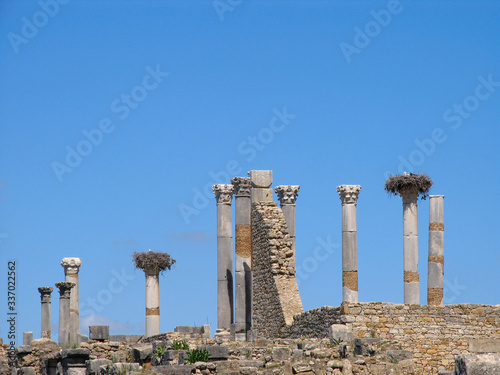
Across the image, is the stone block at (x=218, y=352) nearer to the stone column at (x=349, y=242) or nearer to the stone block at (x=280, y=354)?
the stone block at (x=280, y=354)

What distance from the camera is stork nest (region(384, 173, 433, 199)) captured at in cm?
3169

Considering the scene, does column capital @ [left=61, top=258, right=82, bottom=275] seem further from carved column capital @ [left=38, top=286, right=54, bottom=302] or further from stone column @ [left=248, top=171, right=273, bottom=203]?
stone column @ [left=248, top=171, right=273, bottom=203]

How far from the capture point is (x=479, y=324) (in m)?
25.3

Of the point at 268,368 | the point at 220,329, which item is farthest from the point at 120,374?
the point at 220,329

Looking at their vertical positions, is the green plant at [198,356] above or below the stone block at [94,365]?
above

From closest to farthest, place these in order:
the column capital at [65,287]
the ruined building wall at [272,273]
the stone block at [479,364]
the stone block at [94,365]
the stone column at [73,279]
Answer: the stone block at [479,364] < the stone block at [94,365] < the ruined building wall at [272,273] < the column capital at [65,287] < the stone column at [73,279]

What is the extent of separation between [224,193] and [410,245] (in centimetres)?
603

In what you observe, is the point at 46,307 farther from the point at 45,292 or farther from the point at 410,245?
the point at 410,245

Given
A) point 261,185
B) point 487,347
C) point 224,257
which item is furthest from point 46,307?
point 487,347

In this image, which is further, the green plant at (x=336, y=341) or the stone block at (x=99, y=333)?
the stone block at (x=99, y=333)

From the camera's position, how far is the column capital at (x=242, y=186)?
30.0 metres

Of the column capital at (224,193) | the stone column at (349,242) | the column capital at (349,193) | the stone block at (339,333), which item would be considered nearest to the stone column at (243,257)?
the column capital at (224,193)

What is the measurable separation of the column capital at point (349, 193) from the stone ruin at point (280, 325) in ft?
0.11

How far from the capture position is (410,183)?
31.7 m
